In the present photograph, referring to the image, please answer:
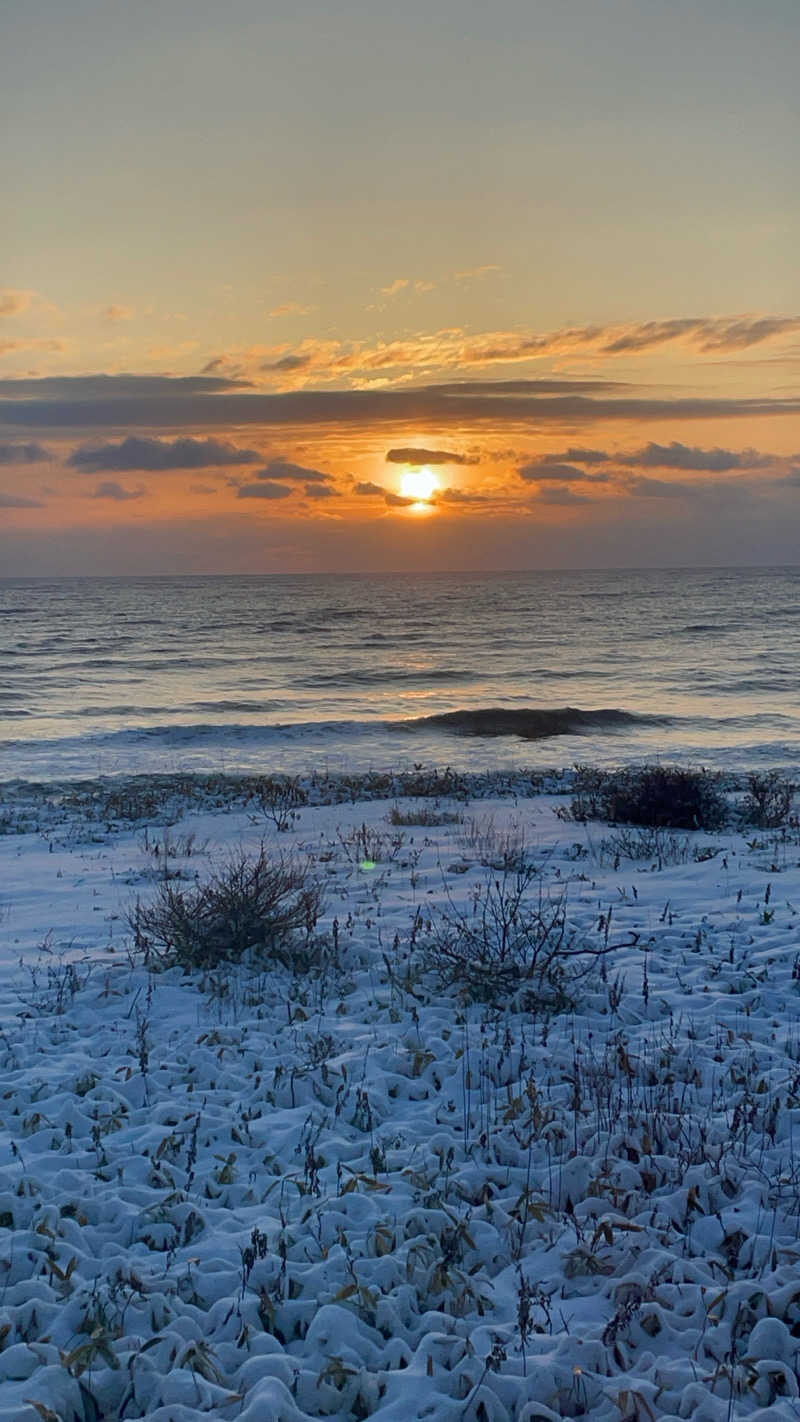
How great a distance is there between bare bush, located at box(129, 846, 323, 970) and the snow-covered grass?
0.84 feet

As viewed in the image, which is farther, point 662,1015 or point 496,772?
point 496,772

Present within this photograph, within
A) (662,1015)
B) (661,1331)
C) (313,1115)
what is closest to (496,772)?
(662,1015)

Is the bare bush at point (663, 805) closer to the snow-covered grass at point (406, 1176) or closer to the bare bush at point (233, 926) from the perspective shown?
the snow-covered grass at point (406, 1176)

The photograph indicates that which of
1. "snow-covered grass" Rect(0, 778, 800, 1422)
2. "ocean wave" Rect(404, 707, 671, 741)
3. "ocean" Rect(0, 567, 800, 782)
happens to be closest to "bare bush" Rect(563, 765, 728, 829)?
"snow-covered grass" Rect(0, 778, 800, 1422)

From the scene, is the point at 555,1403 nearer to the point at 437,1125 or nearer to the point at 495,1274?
the point at 495,1274

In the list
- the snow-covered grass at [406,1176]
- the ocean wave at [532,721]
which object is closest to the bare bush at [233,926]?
the snow-covered grass at [406,1176]

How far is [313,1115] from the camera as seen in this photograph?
5.82 m

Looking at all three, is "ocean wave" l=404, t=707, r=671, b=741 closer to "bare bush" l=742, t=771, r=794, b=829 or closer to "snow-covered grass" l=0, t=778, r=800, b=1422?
"bare bush" l=742, t=771, r=794, b=829

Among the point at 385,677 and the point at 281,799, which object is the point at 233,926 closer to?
the point at 281,799

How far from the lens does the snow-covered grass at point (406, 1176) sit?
148 inches

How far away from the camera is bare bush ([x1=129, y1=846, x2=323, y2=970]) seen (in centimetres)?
852

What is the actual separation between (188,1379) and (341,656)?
2042 inches

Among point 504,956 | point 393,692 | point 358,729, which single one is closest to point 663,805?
point 504,956

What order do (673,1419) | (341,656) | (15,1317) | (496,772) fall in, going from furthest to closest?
(341,656) → (496,772) → (15,1317) → (673,1419)
